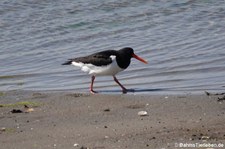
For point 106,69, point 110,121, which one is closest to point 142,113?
point 110,121

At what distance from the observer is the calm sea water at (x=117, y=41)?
10180mm

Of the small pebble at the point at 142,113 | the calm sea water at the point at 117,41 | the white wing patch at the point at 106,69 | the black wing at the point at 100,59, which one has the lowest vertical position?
the calm sea water at the point at 117,41

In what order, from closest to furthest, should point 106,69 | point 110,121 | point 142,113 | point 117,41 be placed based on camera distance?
point 110,121 → point 142,113 → point 106,69 → point 117,41

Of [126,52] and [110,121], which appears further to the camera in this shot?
[126,52]

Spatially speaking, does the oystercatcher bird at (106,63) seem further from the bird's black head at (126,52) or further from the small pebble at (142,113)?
the small pebble at (142,113)

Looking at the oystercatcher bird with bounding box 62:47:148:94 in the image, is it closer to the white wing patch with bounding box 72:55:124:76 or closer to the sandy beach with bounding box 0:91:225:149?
the white wing patch with bounding box 72:55:124:76

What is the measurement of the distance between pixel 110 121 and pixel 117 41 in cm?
605

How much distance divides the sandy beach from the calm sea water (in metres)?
0.94

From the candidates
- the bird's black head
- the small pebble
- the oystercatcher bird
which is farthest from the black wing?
the small pebble

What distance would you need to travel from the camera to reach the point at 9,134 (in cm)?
676

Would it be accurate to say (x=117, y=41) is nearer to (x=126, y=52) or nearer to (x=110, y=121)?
(x=126, y=52)

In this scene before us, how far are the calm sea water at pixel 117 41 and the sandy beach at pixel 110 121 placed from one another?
94 centimetres

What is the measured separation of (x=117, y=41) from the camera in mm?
13070

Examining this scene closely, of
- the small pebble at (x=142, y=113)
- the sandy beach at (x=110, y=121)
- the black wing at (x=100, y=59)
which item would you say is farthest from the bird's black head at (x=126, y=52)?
the small pebble at (x=142, y=113)
